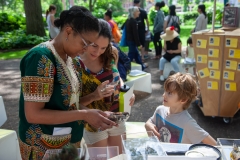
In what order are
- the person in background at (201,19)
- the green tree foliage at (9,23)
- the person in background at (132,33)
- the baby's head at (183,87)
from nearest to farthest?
the baby's head at (183,87), the person in background at (132,33), the person in background at (201,19), the green tree foliage at (9,23)

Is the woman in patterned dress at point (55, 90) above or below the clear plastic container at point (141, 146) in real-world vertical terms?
above

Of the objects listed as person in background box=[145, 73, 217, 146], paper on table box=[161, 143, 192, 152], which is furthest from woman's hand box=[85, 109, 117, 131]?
person in background box=[145, 73, 217, 146]

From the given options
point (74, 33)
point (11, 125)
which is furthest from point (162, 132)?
point (11, 125)

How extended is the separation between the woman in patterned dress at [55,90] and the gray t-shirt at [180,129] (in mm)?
637

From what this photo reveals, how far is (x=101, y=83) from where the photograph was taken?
1892mm

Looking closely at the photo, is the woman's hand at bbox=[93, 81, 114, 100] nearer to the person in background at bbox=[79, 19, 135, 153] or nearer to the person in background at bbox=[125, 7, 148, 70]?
the person in background at bbox=[79, 19, 135, 153]

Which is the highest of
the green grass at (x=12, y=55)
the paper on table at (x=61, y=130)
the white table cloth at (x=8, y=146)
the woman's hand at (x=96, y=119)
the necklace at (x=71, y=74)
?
the necklace at (x=71, y=74)

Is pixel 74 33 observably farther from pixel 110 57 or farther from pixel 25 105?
pixel 110 57

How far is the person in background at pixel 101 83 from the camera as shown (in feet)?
5.92

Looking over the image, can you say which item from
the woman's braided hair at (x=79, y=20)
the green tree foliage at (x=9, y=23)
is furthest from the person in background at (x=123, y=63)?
the green tree foliage at (x=9, y=23)

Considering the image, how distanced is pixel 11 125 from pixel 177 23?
5565mm

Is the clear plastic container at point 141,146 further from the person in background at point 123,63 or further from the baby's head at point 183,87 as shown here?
the person in background at point 123,63

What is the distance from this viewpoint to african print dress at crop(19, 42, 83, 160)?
1206 mm

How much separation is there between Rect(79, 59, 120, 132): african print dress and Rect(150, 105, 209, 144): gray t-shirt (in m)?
0.42
